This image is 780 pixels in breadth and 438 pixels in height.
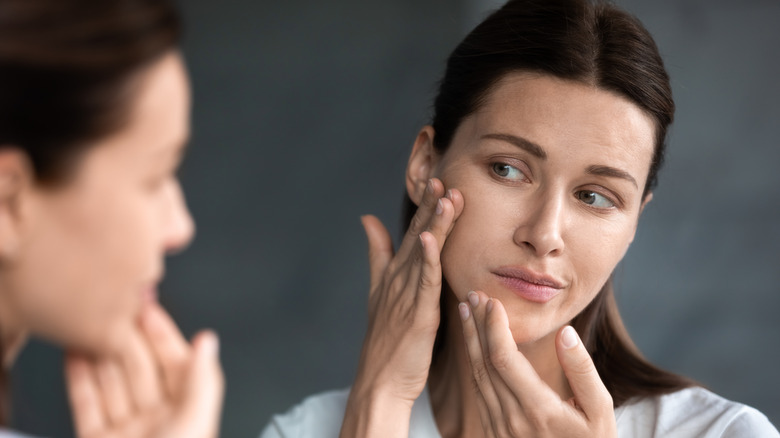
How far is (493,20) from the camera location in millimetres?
1571

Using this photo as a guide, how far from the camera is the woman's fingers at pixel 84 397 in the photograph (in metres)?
0.94

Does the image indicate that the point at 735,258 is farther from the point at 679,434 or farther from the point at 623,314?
the point at 679,434

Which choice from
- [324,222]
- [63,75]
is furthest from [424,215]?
[324,222]

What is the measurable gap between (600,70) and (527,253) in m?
0.35

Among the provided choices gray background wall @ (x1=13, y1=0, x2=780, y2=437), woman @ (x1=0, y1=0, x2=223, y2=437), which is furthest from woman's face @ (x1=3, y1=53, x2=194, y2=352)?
gray background wall @ (x1=13, y1=0, x2=780, y2=437)

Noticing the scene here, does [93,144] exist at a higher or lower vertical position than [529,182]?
higher

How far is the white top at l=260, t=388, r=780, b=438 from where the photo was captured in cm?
147

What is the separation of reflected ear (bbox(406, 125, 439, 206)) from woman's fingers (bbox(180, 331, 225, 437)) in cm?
75

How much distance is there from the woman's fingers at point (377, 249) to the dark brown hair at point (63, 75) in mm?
909

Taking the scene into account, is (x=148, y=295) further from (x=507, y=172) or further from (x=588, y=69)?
(x=588, y=69)

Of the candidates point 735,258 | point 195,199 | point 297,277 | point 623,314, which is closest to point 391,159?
point 297,277

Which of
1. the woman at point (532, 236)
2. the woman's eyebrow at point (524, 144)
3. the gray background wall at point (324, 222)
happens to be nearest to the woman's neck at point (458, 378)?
the woman at point (532, 236)

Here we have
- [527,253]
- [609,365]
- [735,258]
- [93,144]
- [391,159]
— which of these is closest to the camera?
[93,144]

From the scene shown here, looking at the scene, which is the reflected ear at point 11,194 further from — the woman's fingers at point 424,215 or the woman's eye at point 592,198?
the woman's eye at point 592,198
